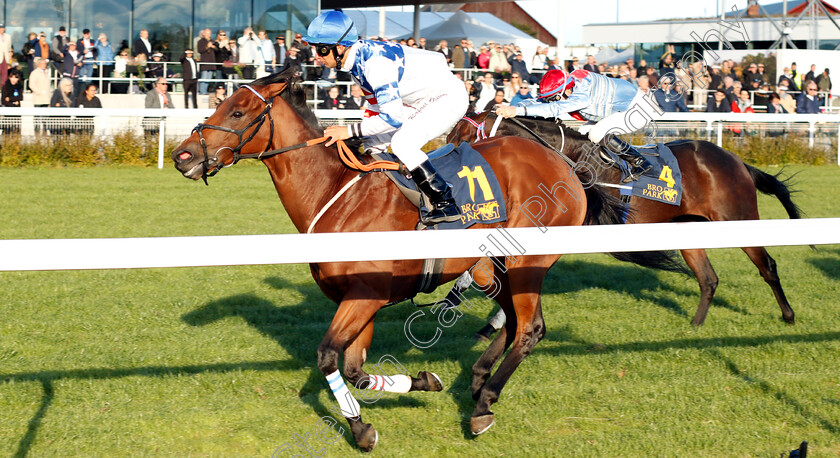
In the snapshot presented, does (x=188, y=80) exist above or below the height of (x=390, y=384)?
above

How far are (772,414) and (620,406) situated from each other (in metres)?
0.67

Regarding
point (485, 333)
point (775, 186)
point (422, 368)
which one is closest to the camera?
point (422, 368)

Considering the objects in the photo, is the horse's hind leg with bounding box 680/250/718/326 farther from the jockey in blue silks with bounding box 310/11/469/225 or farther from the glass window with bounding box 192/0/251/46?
the glass window with bounding box 192/0/251/46

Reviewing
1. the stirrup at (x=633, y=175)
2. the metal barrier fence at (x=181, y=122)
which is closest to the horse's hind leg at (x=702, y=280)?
the stirrup at (x=633, y=175)

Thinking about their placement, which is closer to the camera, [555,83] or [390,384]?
[390,384]

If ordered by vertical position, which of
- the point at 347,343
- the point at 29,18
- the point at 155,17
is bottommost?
the point at 347,343

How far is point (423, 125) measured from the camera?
152 inches

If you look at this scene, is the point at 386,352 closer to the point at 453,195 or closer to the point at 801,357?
the point at 453,195

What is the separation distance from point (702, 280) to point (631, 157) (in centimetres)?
99

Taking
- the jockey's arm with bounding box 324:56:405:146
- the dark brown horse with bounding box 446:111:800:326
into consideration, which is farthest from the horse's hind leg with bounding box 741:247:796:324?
the jockey's arm with bounding box 324:56:405:146

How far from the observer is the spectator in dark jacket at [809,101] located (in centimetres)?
1512

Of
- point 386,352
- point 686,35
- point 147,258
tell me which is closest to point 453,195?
point 386,352

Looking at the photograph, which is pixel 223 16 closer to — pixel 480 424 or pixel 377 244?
pixel 480 424

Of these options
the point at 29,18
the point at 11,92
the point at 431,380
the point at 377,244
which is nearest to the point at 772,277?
the point at 431,380
